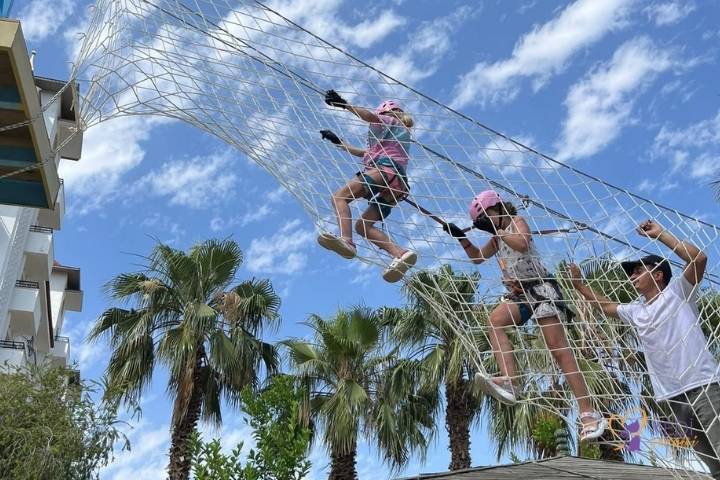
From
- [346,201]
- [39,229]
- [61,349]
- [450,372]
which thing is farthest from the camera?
[61,349]

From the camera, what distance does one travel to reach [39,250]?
1859cm

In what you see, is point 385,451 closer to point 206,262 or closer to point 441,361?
point 441,361

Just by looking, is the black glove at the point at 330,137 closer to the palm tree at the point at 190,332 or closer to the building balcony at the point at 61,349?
the palm tree at the point at 190,332

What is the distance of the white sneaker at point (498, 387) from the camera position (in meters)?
3.93

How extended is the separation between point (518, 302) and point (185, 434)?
8.81 m

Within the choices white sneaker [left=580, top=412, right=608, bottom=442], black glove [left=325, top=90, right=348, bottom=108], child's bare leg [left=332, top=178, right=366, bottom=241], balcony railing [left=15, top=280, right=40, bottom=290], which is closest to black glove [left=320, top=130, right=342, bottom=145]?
black glove [left=325, top=90, right=348, bottom=108]

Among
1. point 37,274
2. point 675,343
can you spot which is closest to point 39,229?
point 37,274

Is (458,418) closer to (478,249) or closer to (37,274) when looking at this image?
(478,249)

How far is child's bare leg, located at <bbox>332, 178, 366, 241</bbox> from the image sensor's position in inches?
188

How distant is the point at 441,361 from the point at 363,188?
8.48 meters

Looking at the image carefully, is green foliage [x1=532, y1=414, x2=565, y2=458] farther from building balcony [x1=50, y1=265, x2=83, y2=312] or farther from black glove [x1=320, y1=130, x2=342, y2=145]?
building balcony [x1=50, y1=265, x2=83, y2=312]

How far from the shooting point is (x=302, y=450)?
5.45 meters

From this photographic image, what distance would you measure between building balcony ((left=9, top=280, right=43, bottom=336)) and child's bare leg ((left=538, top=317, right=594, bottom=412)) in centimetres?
1534

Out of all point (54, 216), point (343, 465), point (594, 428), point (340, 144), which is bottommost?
point (594, 428)
